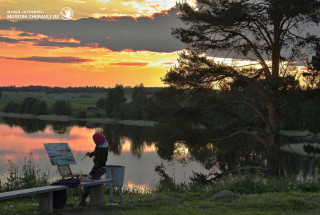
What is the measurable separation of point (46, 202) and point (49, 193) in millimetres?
196

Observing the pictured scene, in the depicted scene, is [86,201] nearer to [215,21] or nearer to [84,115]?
[215,21]

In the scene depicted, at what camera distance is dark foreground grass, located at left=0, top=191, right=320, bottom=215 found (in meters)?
8.14

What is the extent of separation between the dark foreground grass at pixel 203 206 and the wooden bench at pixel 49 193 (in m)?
0.18

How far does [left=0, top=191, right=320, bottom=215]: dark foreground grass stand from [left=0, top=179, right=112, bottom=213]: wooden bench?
181 mm

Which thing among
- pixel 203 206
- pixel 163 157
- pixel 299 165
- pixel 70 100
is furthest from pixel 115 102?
pixel 203 206

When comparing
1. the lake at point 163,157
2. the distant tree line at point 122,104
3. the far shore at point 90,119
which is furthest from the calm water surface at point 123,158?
the distant tree line at point 122,104

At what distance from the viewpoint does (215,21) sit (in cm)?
1927

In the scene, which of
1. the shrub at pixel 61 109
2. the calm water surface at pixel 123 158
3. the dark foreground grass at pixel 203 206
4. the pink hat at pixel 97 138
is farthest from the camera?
the shrub at pixel 61 109

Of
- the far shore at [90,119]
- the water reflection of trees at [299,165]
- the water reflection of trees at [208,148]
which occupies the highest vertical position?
the water reflection of trees at [208,148]

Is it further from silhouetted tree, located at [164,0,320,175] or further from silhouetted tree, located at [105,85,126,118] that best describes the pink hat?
silhouetted tree, located at [105,85,126,118]

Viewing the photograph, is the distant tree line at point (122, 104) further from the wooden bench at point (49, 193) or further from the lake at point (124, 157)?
the wooden bench at point (49, 193)

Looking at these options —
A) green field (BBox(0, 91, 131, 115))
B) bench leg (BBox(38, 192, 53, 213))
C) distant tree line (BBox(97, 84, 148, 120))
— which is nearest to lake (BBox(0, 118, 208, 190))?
bench leg (BBox(38, 192, 53, 213))

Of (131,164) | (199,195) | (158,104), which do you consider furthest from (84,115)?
(199,195)

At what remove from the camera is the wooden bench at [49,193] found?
23.6 feet
